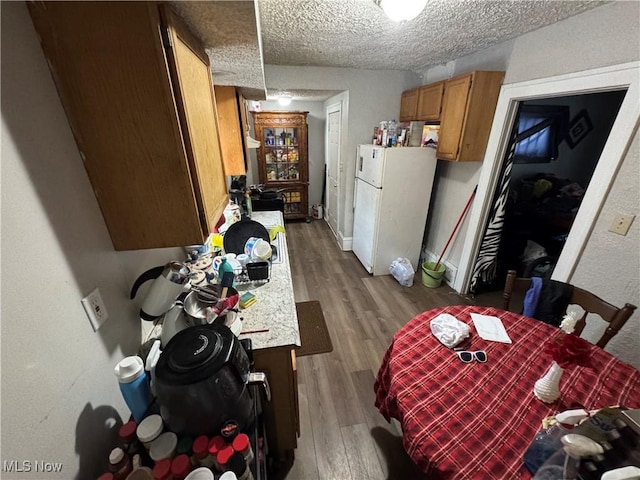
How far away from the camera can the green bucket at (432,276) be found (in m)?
2.84

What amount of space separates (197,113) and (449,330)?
1.41 m

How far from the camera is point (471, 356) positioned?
3.60 ft

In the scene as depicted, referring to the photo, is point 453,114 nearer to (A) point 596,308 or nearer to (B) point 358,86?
(B) point 358,86

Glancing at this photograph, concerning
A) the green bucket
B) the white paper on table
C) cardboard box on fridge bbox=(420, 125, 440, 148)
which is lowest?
the green bucket

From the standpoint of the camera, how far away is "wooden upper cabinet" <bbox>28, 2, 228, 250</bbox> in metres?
0.64

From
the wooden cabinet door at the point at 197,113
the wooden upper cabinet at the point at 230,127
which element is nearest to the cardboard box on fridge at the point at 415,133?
the wooden upper cabinet at the point at 230,127

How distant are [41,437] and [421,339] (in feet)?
4.20

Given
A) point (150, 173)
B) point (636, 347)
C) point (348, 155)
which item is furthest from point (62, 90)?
point (348, 155)

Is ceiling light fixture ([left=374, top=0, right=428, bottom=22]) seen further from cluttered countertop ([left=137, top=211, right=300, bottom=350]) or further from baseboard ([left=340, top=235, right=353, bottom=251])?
baseboard ([left=340, top=235, right=353, bottom=251])

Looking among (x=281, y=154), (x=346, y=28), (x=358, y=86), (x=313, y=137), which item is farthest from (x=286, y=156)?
(x=346, y=28)

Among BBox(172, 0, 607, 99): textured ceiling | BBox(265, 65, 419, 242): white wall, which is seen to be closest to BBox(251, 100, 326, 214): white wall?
BBox(265, 65, 419, 242): white wall

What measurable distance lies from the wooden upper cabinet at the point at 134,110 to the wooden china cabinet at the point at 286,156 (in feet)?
11.5

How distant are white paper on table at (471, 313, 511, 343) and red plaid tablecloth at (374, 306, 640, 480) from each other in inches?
1.1

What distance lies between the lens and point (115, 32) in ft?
2.11
